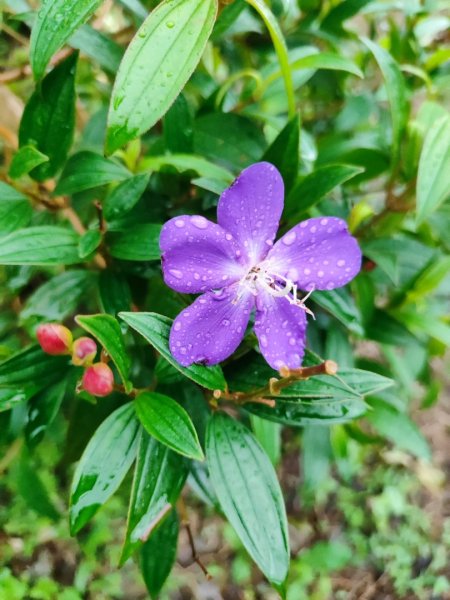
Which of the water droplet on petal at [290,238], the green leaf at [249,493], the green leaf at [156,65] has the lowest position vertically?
the green leaf at [249,493]

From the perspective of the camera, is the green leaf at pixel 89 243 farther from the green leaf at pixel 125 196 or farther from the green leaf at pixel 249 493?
the green leaf at pixel 249 493

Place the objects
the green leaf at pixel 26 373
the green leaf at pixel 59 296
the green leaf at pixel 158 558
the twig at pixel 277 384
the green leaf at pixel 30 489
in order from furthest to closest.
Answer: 1. the green leaf at pixel 30 489
2. the green leaf at pixel 158 558
3. the green leaf at pixel 59 296
4. the green leaf at pixel 26 373
5. the twig at pixel 277 384

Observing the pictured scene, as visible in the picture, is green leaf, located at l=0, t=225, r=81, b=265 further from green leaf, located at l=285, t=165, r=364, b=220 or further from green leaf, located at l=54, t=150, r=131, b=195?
green leaf, located at l=285, t=165, r=364, b=220

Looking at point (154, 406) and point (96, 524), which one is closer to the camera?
point (154, 406)

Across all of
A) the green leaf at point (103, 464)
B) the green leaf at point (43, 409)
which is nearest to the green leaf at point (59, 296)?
the green leaf at point (43, 409)

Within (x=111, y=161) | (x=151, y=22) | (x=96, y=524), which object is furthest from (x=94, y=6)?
(x=96, y=524)

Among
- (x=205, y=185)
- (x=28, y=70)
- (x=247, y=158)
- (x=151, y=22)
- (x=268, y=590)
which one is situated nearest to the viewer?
(x=151, y=22)

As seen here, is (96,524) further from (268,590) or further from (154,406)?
(154,406)
